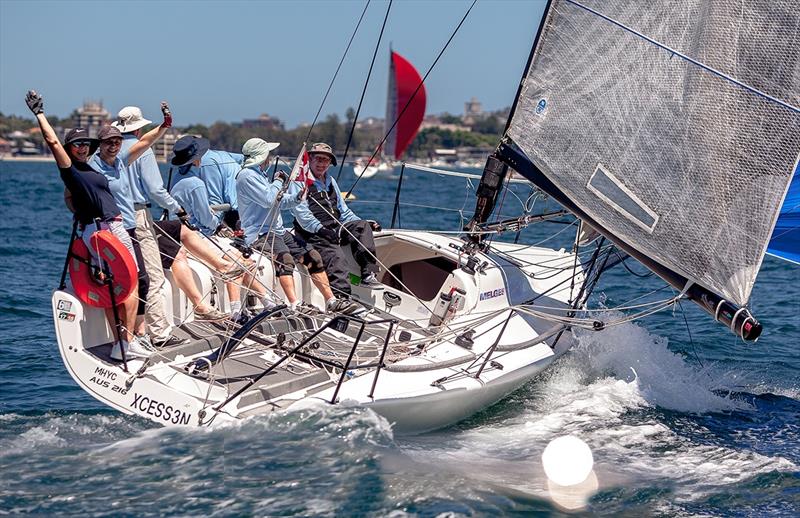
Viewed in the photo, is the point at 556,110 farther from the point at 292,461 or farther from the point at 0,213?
the point at 0,213

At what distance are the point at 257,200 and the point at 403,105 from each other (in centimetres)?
2044

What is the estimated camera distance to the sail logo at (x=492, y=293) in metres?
8.05

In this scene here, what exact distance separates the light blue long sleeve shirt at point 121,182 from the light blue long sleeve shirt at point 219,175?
1.72 metres

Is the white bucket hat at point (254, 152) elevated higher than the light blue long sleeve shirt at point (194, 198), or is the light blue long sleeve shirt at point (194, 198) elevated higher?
the white bucket hat at point (254, 152)

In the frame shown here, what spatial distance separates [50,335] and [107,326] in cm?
349

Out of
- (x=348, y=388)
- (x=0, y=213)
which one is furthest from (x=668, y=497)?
(x=0, y=213)

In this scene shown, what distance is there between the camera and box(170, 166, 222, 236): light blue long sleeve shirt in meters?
7.77

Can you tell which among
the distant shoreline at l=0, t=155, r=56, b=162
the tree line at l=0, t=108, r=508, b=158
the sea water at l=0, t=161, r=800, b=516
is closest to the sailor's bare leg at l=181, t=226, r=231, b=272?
the sea water at l=0, t=161, r=800, b=516

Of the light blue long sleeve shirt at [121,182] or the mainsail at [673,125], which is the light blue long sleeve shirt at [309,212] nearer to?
Result: the light blue long sleeve shirt at [121,182]

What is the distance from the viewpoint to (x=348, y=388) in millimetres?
6418

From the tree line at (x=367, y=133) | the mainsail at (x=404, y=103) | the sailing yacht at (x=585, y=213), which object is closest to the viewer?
the sailing yacht at (x=585, y=213)

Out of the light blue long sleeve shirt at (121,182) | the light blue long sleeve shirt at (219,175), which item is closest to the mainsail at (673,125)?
the light blue long sleeve shirt at (219,175)

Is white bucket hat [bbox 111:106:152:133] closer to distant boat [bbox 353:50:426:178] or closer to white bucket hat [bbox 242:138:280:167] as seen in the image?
white bucket hat [bbox 242:138:280:167]

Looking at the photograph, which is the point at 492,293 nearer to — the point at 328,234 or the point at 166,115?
the point at 328,234
